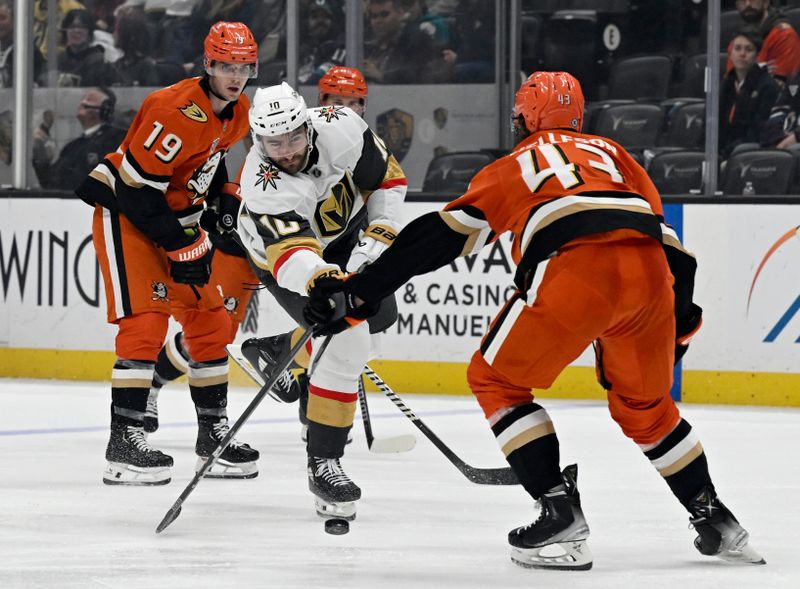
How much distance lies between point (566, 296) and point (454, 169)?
368 cm

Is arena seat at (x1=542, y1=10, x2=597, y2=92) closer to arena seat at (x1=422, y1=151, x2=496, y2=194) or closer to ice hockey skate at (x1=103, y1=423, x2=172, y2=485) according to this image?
arena seat at (x1=422, y1=151, x2=496, y2=194)

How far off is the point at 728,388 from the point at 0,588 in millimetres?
3541

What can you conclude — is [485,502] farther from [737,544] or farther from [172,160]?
[172,160]

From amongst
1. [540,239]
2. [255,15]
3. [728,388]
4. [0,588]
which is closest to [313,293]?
[540,239]

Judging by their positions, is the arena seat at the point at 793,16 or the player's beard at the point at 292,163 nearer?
the player's beard at the point at 292,163

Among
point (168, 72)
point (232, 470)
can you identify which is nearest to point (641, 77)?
point (168, 72)

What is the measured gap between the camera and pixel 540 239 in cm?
267

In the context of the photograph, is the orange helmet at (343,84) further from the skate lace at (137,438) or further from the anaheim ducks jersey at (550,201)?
the anaheim ducks jersey at (550,201)

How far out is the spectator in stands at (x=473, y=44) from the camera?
21.3 ft

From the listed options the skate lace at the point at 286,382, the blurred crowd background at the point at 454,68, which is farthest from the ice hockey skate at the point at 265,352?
the blurred crowd background at the point at 454,68

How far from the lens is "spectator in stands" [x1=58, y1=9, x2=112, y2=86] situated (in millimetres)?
6824

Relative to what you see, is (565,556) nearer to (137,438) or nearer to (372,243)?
(372,243)

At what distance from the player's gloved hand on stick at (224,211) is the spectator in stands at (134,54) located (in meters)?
2.88

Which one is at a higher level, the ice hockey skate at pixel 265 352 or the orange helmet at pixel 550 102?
the orange helmet at pixel 550 102
